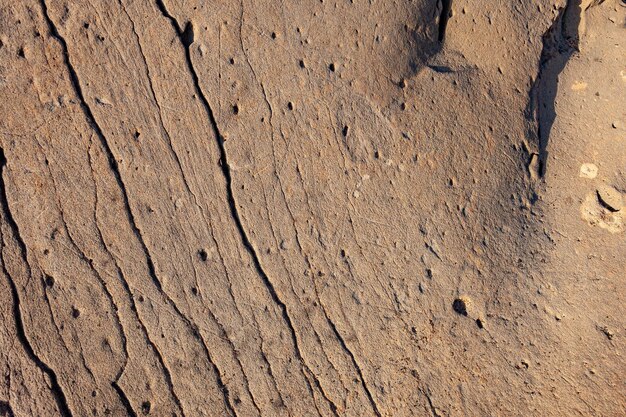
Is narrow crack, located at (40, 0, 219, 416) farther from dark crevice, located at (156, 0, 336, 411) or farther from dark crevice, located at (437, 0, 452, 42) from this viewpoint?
dark crevice, located at (437, 0, 452, 42)

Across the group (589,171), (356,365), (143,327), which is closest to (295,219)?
(356,365)

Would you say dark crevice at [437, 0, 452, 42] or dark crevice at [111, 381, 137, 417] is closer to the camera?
dark crevice at [111, 381, 137, 417]

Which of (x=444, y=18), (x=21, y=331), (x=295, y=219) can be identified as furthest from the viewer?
(x=444, y=18)

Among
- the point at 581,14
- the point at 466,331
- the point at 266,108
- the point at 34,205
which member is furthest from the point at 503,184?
the point at 34,205

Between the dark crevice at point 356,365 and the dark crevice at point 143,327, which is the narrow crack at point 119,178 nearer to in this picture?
the dark crevice at point 143,327

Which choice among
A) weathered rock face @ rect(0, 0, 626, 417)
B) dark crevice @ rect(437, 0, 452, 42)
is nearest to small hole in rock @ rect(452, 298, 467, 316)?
weathered rock face @ rect(0, 0, 626, 417)

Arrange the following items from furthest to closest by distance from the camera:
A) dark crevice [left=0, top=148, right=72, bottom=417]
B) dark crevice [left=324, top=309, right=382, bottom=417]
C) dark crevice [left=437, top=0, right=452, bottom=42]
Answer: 1. dark crevice [left=437, top=0, right=452, bottom=42]
2. dark crevice [left=324, top=309, right=382, bottom=417]
3. dark crevice [left=0, top=148, right=72, bottom=417]

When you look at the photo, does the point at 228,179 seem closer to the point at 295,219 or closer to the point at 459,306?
the point at 295,219
